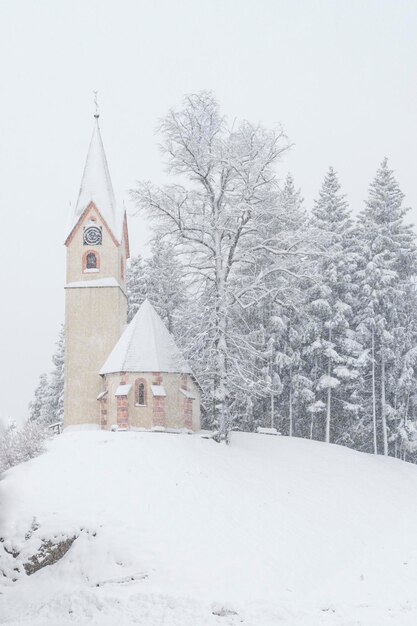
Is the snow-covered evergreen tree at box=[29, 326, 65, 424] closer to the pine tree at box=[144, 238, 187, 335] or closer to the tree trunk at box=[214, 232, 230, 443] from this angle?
the pine tree at box=[144, 238, 187, 335]

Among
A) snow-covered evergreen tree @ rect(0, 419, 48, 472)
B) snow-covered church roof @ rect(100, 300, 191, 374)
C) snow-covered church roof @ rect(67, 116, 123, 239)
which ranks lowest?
snow-covered evergreen tree @ rect(0, 419, 48, 472)

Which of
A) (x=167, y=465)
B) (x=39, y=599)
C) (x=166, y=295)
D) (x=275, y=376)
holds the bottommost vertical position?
(x=39, y=599)

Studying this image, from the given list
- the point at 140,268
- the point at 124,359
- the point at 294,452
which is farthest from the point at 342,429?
the point at 140,268

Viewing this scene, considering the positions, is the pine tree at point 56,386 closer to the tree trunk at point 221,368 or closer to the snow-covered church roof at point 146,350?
the snow-covered church roof at point 146,350

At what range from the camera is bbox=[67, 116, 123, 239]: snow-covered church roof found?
42.5m

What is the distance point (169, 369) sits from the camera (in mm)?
36531

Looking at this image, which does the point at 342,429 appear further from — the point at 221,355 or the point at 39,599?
the point at 39,599

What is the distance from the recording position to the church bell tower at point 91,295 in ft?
133

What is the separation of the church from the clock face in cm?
5

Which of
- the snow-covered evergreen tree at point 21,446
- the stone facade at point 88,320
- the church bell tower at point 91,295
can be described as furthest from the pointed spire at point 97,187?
the snow-covered evergreen tree at point 21,446

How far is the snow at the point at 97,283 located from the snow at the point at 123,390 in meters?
7.25

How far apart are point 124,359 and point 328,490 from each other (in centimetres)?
1169

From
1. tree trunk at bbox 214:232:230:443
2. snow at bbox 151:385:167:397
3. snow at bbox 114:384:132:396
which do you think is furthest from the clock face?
tree trunk at bbox 214:232:230:443

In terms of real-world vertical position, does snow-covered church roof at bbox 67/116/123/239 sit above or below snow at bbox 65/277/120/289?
above
